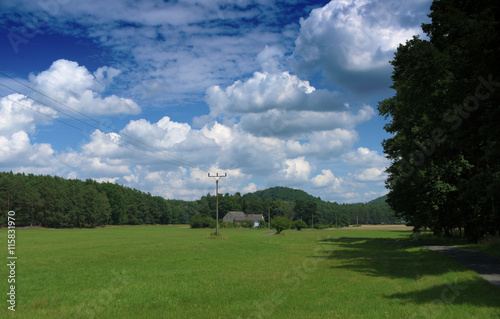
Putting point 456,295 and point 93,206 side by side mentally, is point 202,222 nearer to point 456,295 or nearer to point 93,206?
point 93,206

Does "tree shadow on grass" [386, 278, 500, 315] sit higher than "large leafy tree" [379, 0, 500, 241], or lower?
lower

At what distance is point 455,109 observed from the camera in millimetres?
20500

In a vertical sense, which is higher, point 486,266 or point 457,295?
point 457,295

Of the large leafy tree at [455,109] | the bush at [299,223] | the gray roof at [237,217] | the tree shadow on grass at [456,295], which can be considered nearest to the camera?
the tree shadow on grass at [456,295]

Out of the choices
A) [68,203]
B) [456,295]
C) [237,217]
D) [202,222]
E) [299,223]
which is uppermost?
[68,203]

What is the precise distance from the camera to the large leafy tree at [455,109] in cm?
1723

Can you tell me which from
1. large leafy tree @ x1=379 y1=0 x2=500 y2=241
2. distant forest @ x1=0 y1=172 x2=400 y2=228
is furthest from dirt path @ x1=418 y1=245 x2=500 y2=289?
distant forest @ x1=0 y1=172 x2=400 y2=228

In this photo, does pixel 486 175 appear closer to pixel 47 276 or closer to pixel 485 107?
pixel 485 107

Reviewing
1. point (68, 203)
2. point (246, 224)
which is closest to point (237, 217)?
point (246, 224)

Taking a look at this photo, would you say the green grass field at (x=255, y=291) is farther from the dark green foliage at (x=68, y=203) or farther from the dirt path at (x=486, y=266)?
the dark green foliage at (x=68, y=203)

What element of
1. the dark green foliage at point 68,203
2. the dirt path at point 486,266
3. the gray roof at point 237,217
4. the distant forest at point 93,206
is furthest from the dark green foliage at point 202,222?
the dirt path at point 486,266

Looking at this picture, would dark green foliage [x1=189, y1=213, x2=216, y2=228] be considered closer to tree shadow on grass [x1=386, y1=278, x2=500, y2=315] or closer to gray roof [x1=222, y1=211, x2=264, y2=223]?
gray roof [x1=222, y1=211, x2=264, y2=223]

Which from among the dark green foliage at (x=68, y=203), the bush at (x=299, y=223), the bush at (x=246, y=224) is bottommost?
the bush at (x=246, y=224)

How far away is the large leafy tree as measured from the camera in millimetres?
17234
